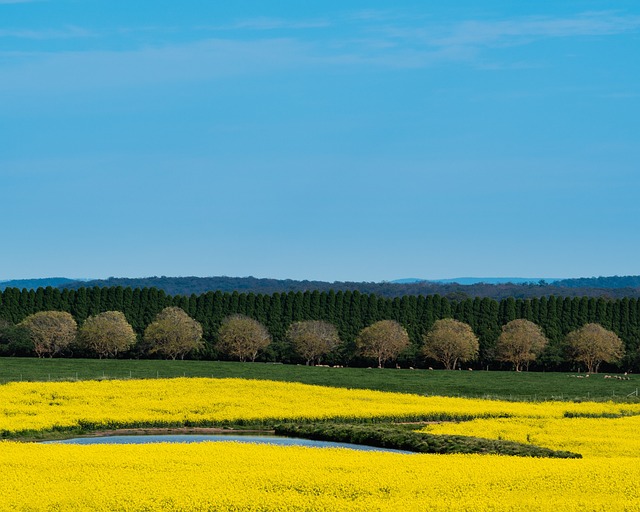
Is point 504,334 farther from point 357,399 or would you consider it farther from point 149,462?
point 149,462

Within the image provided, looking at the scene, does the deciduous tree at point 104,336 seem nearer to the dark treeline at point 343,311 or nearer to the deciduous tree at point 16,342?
the dark treeline at point 343,311

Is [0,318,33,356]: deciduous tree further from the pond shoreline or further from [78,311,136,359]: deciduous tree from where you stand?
the pond shoreline

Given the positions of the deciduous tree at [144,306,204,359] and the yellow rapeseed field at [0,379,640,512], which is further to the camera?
the deciduous tree at [144,306,204,359]

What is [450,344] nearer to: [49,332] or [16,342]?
[49,332]

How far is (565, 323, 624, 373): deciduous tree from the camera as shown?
352 feet

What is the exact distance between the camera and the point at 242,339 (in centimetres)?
11762

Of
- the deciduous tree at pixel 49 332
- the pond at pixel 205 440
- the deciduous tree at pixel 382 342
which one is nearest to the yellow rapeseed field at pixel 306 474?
the pond at pixel 205 440

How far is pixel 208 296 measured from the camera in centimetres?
13188

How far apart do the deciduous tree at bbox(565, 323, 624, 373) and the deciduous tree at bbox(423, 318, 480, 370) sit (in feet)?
35.1

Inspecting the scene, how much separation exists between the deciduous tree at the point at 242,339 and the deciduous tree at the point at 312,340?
147 inches

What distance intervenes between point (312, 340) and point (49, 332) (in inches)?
1206

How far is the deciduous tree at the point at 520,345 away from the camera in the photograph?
362ft

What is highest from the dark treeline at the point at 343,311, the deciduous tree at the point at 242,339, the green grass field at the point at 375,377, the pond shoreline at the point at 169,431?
the dark treeline at the point at 343,311

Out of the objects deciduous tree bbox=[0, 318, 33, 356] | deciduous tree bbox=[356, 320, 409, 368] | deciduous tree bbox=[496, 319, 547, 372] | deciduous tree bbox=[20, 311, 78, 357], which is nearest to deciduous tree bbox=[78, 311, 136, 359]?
deciduous tree bbox=[20, 311, 78, 357]
